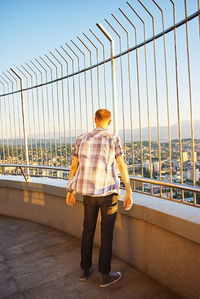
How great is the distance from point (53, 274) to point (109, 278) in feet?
2.21

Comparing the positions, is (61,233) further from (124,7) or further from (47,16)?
(47,16)

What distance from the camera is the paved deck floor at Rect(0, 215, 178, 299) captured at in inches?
116

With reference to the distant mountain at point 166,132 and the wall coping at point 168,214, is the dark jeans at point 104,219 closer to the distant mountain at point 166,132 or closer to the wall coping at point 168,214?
the wall coping at point 168,214

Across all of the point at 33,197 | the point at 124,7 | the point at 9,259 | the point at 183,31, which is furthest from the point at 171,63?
the point at 33,197

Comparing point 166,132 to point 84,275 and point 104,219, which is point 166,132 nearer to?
point 104,219

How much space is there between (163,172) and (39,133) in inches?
119

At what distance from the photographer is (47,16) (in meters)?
6.70

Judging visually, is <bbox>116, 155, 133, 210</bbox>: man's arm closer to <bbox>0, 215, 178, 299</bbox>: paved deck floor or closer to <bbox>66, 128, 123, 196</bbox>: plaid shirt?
<bbox>66, 128, 123, 196</bbox>: plaid shirt

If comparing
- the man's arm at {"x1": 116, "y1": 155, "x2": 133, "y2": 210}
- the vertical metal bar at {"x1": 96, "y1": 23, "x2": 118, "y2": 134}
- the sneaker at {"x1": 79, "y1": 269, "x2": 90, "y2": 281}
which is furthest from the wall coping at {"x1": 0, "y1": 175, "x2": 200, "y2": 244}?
the vertical metal bar at {"x1": 96, "y1": 23, "x2": 118, "y2": 134}

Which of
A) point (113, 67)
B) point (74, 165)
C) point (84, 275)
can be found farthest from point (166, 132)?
point (84, 275)

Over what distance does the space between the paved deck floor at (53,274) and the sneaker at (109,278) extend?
47 mm

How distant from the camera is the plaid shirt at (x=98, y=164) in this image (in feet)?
Result: 9.73

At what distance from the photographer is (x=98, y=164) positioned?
9.77 feet

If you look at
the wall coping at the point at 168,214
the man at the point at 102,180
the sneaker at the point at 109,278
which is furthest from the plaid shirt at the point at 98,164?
the sneaker at the point at 109,278
